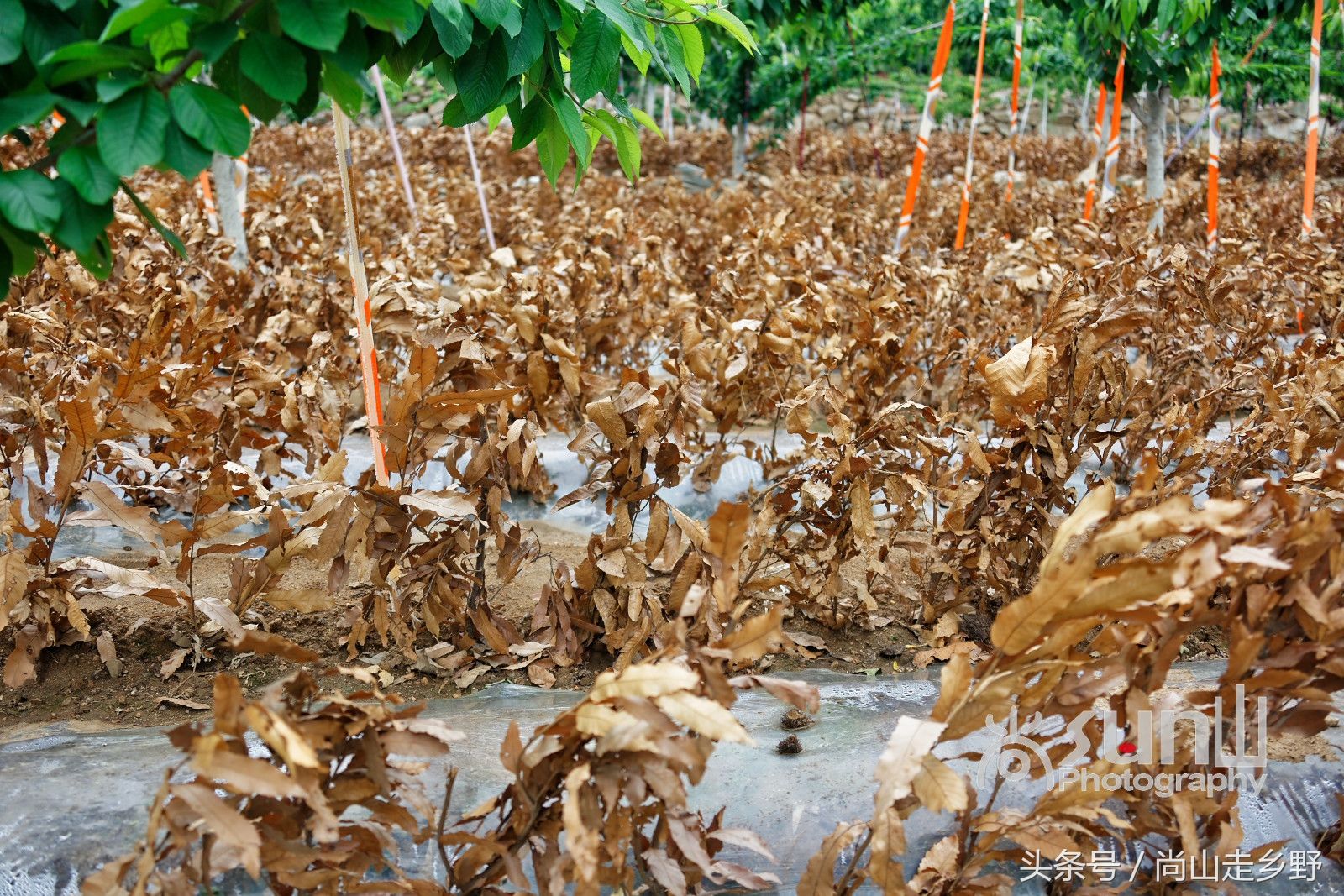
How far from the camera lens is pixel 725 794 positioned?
70.7 inches

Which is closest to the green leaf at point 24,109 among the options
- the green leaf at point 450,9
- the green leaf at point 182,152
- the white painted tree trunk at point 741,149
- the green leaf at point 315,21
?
the green leaf at point 182,152

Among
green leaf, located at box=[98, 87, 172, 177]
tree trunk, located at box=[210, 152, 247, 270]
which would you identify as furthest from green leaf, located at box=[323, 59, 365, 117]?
tree trunk, located at box=[210, 152, 247, 270]

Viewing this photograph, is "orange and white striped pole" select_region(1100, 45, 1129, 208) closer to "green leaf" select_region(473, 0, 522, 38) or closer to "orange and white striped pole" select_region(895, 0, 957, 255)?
"orange and white striped pole" select_region(895, 0, 957, 255)

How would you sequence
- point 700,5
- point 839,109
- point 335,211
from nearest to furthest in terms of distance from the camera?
point 700,5 → point 335,211 → point 839,109

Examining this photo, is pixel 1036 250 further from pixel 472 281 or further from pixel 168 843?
pixel 168 843

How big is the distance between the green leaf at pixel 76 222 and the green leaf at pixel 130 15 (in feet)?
0.81

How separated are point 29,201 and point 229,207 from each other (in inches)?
173

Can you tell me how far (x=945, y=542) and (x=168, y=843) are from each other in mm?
1802

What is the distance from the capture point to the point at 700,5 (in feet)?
5.75

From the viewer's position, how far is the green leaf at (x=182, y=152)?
1189mm

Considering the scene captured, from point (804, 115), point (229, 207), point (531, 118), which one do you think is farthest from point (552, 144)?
point (804, 115)

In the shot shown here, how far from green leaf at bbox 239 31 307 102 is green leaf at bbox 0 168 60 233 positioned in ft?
0.86

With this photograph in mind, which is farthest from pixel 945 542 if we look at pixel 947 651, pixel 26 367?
pixel 26 367

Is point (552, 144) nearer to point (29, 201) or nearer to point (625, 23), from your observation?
point (625, 23)
